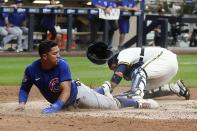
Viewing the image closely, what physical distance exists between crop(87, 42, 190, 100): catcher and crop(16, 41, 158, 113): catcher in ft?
1.73

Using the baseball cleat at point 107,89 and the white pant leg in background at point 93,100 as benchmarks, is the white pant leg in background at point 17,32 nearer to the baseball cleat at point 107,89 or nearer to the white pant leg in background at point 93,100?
the baseball cleat at point 107,89

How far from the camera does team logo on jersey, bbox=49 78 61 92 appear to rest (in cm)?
735

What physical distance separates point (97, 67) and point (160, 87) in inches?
248

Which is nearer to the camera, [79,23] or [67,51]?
[67,51]

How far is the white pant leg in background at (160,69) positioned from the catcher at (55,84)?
0.98m

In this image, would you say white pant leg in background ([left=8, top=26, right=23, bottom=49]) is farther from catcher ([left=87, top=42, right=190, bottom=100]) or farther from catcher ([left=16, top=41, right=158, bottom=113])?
catcher ([left=16, top=41, right=158, bottom=113])

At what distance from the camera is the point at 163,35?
21.8m

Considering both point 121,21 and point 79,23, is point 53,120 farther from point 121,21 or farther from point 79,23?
point 79,23

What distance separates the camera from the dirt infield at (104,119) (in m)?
6.08

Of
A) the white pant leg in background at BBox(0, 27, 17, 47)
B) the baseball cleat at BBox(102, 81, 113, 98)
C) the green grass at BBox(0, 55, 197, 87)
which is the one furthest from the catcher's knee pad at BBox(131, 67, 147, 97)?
the white pant leg in background at BBox(0, 27, 17, 47)

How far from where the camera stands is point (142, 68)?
27.9 feet

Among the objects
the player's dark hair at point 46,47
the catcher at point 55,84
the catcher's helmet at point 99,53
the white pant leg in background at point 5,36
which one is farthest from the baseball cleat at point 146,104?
the white pant leg in background at point 5,36

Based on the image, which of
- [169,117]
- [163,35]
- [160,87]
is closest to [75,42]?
→ [163,35]

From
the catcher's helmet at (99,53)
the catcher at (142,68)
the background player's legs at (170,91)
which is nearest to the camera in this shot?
the catcher at (142,68)
